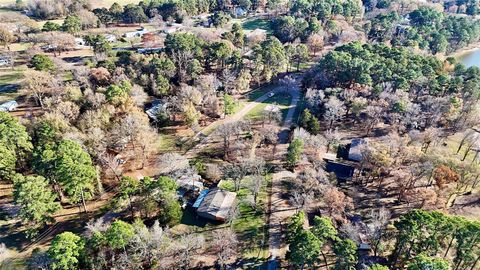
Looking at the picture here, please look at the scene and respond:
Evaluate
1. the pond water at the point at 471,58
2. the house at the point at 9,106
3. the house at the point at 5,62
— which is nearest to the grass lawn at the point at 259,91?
the house at the point at 9,106

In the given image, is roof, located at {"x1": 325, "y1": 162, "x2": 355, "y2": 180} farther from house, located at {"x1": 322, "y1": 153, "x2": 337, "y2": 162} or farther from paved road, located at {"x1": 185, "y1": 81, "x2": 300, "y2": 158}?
paved road, located at {"x1": 185, "y1": 81, "x2": 300, "y2": 158}

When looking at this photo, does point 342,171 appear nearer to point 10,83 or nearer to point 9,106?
point 9,106

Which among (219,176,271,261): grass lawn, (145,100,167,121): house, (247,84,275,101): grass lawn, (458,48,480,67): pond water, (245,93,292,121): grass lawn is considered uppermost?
(458,48,480,67): pond water

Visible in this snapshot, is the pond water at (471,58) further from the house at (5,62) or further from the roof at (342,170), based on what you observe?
the house at (5,62)

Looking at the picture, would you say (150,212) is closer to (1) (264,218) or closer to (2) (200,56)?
(1) (264,218)

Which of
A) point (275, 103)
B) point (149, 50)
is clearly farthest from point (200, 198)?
point (149, 50)

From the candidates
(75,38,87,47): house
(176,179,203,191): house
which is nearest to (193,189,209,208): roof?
(176,179,203,191): house
